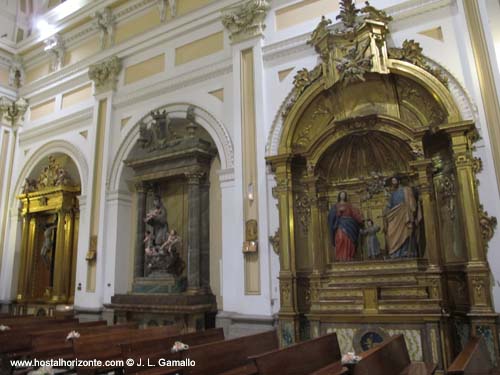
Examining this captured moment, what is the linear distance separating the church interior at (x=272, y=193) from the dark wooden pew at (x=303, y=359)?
0.07 ft

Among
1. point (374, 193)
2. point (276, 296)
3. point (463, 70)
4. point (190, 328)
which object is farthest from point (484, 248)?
point (190, 328)

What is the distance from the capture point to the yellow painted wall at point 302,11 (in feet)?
23.3

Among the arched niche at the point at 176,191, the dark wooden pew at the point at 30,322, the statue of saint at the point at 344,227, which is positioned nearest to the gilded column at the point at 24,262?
the dark wooden pew at the point at 30,322

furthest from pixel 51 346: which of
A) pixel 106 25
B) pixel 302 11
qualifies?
pixel 106 25

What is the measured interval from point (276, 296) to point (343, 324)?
3.89 feet

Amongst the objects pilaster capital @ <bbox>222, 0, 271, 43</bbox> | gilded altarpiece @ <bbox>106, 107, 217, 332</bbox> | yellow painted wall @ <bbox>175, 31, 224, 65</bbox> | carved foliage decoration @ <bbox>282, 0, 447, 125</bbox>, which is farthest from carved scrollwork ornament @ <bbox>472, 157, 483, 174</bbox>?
yellow painted wall @ <bbox>175, 31, 224, 65</bbox>

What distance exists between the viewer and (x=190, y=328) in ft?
24.1

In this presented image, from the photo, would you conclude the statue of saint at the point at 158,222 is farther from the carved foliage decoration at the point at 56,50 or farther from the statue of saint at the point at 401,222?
the carved foliage decoration at the point at 56,50

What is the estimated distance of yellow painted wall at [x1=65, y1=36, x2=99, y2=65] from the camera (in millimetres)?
10255

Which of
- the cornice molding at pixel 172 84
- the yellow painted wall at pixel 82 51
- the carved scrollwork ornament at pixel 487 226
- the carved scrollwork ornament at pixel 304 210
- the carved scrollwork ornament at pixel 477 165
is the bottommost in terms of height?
the carved scrollwork ornament at pixel 487 226

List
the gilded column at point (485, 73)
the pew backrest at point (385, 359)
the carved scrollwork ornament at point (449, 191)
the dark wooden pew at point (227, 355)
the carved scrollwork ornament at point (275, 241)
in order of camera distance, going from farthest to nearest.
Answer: the carved scrollwork ornament at point (275, 241), the carved scrollwork ornament at point (449, 191), the gilded column at point (485, 73), the dark wooden pew at point (227, 355), the pew backrest at point (385, 359)

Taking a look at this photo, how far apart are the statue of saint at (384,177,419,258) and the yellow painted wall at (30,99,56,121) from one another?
848 centimetres

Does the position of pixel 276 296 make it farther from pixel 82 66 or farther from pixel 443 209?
pixel 82 66

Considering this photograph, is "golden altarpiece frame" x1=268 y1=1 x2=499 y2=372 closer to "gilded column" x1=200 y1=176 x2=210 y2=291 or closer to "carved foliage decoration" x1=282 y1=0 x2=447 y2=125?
"carved foliage decoration" x1=282 y1=0 x2=447 y2=125
